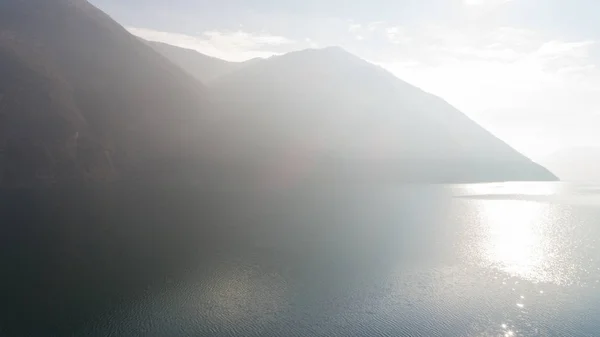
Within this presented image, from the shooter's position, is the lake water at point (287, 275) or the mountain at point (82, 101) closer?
the lake water at point (287, 275)

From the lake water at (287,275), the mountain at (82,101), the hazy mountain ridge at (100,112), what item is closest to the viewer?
the lake water at (287,275)

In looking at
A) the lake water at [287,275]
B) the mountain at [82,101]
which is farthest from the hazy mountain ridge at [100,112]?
the lake water at [287,275]

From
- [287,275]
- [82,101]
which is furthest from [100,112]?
[287,275]

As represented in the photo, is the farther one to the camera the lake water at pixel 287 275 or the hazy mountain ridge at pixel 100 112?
the hazy mountain ridge at pixel 100 112

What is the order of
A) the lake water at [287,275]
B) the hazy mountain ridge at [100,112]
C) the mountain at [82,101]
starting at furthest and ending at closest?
the hazy mountain ridge at [100,112] → the mountain at [82,101] → the lake water at [287,275]

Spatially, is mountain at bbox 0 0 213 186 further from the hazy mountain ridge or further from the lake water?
the lake water

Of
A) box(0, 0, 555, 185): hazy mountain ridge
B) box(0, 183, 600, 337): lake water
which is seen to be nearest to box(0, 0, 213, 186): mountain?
box(0, 0, 555, 185): hazy mountain ridge

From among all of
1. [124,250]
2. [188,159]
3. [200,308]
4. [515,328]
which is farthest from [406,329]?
[188,159]

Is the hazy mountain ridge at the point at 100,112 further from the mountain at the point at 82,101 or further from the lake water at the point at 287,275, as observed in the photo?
the lake water at the point at 287,275
